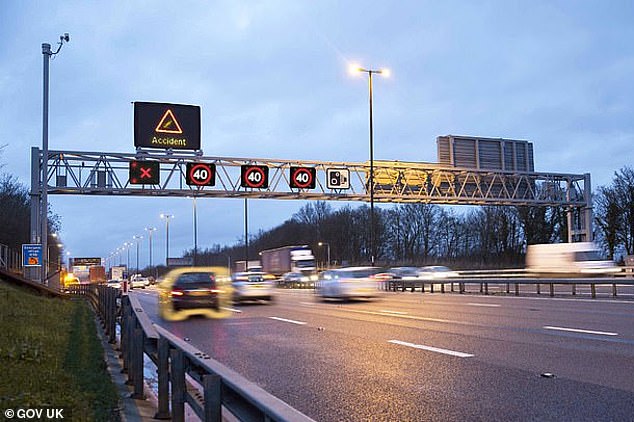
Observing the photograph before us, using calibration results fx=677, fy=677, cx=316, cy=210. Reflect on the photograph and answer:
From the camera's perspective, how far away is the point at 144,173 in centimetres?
3497

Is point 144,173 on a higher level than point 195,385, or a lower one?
higher

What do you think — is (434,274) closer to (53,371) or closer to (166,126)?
(166,126)

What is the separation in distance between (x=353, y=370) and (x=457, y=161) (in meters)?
36.3

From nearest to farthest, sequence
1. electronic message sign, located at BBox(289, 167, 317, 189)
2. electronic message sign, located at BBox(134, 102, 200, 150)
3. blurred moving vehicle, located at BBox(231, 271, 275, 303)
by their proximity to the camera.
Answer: blurred moving vehicle, located at BBox(231, 271, 275, 303) < electronic message sign, located at BBox(134, 102, 200, 150) < electronic message sign, located at BBox(289, 167, 317, 189)

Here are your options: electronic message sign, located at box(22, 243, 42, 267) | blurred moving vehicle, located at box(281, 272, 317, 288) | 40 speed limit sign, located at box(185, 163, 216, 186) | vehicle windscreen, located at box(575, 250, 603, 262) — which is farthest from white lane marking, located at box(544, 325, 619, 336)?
blurred moving vehicle, located at box(281, 272, 317, 288)

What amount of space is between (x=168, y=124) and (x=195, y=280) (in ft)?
49.8

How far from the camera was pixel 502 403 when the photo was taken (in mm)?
7402

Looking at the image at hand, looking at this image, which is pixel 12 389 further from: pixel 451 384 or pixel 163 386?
pixel 451 384

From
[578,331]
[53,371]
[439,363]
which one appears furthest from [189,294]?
[53,371]

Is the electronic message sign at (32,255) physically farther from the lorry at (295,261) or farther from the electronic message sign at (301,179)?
the lorry at (295,261)

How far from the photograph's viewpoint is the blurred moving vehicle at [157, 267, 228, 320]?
22219 millimetres

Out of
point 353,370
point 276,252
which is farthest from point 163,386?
point 276,252

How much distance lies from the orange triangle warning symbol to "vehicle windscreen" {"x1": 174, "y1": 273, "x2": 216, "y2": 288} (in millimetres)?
14678

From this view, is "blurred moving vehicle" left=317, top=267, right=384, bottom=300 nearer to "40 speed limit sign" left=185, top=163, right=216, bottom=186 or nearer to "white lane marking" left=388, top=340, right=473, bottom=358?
"40 speed limit sign" left=185, top=163, right=216, bottom=186
